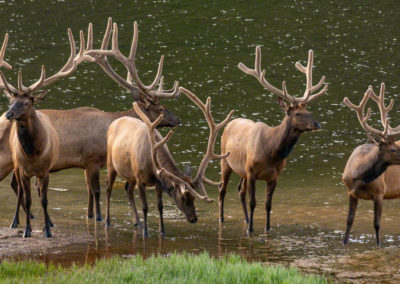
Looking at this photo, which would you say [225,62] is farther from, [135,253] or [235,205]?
[135,253]

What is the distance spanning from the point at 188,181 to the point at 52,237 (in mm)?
1921

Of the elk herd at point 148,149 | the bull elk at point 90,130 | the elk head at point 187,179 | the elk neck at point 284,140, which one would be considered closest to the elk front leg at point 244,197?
the elk herd at point 148,149

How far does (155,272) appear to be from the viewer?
876cm

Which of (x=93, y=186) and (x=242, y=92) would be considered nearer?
(x=93, y=186)

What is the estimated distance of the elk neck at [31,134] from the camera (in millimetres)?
10781

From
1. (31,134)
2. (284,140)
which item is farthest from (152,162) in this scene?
(284,140)

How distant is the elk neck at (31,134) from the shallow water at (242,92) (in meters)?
1.32

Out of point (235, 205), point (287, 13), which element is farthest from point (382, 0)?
point (235, 205)

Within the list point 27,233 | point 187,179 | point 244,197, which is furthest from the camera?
point 244,197

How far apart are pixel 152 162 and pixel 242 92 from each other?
48.9ft

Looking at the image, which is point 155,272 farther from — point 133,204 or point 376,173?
point 376,173

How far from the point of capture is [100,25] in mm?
32469

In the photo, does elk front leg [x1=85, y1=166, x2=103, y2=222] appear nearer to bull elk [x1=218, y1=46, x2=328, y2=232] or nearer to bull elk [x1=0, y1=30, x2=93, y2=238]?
bull elk [x1=0, y1=30, x2=93, y2=238]

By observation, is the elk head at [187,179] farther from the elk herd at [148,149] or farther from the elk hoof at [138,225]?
the elk hoof at [138,225]
